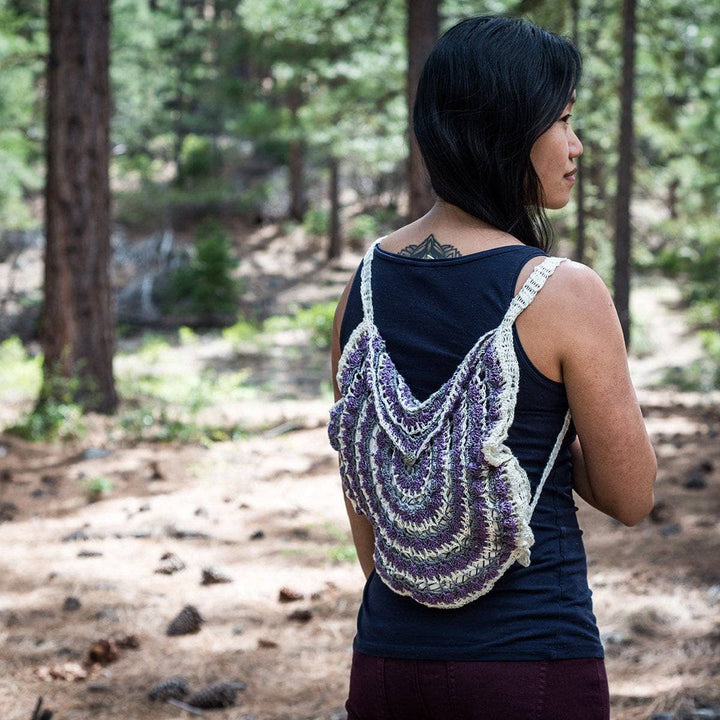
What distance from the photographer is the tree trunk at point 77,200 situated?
943 centimetres

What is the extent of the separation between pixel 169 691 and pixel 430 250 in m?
2.68

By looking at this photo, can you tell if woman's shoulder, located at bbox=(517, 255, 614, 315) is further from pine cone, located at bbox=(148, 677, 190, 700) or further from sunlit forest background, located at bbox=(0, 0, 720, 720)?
pine cone, located at bbox=(148, 677, 190, 700)

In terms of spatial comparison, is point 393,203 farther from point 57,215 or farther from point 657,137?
point 57,215

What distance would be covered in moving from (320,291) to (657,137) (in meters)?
11.2

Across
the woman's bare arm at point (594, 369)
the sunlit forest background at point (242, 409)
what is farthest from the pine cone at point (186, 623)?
the woman's bare arm at point (594, 369)

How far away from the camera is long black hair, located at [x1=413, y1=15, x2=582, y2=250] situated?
159 cm

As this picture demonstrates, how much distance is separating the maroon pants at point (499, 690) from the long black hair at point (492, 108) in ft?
2.51

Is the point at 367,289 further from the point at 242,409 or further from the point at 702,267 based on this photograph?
the point at 702,267

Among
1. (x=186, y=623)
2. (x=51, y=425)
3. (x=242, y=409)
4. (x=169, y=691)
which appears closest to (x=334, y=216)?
(x=242, y=409)

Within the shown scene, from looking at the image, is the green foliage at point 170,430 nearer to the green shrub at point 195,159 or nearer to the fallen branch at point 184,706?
the fallen branch at point 184,706

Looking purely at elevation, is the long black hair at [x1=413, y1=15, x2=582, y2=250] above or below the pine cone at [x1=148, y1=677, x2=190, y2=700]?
above

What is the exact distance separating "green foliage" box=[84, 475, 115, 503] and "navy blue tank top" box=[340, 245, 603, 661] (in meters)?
5.68

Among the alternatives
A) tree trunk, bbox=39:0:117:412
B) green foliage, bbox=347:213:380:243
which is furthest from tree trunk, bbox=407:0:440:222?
green foliage, bbox=347:213:380:243

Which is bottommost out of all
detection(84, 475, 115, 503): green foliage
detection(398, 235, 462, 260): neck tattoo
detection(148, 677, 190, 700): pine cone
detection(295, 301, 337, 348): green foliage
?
detection(295, 301, 337, 348): green foliage
